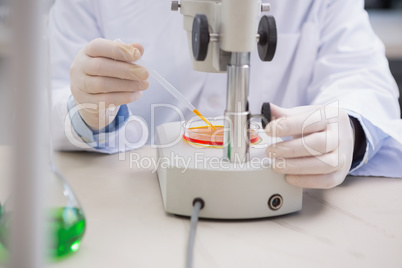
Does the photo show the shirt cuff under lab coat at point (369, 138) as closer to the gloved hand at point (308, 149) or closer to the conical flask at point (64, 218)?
the gloved hand at point (308, 149)

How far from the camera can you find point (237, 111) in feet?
2.28

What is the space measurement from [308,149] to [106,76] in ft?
1.17

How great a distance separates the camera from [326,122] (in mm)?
776

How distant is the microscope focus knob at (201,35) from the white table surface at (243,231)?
236 mm

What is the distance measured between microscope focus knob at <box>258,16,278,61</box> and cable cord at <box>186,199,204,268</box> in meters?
0.23

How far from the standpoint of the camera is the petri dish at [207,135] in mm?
775

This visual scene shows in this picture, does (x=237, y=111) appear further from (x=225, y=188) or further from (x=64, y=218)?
(x=64, y=218)

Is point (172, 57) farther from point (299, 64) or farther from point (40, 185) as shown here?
point (40, 185)

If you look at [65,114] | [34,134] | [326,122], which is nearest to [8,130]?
[34,134]

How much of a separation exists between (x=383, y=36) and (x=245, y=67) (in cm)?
178

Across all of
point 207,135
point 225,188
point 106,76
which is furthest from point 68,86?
point 225,188

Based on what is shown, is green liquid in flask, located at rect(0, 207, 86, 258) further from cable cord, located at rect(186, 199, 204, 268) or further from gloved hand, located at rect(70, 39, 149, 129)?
gloved hand, located at rect(70, 39, 149, 129)

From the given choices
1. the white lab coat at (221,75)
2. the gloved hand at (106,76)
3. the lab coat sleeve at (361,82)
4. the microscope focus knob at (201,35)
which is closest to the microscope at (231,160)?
the microscope focus knob at (201,35)

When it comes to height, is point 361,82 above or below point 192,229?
above
